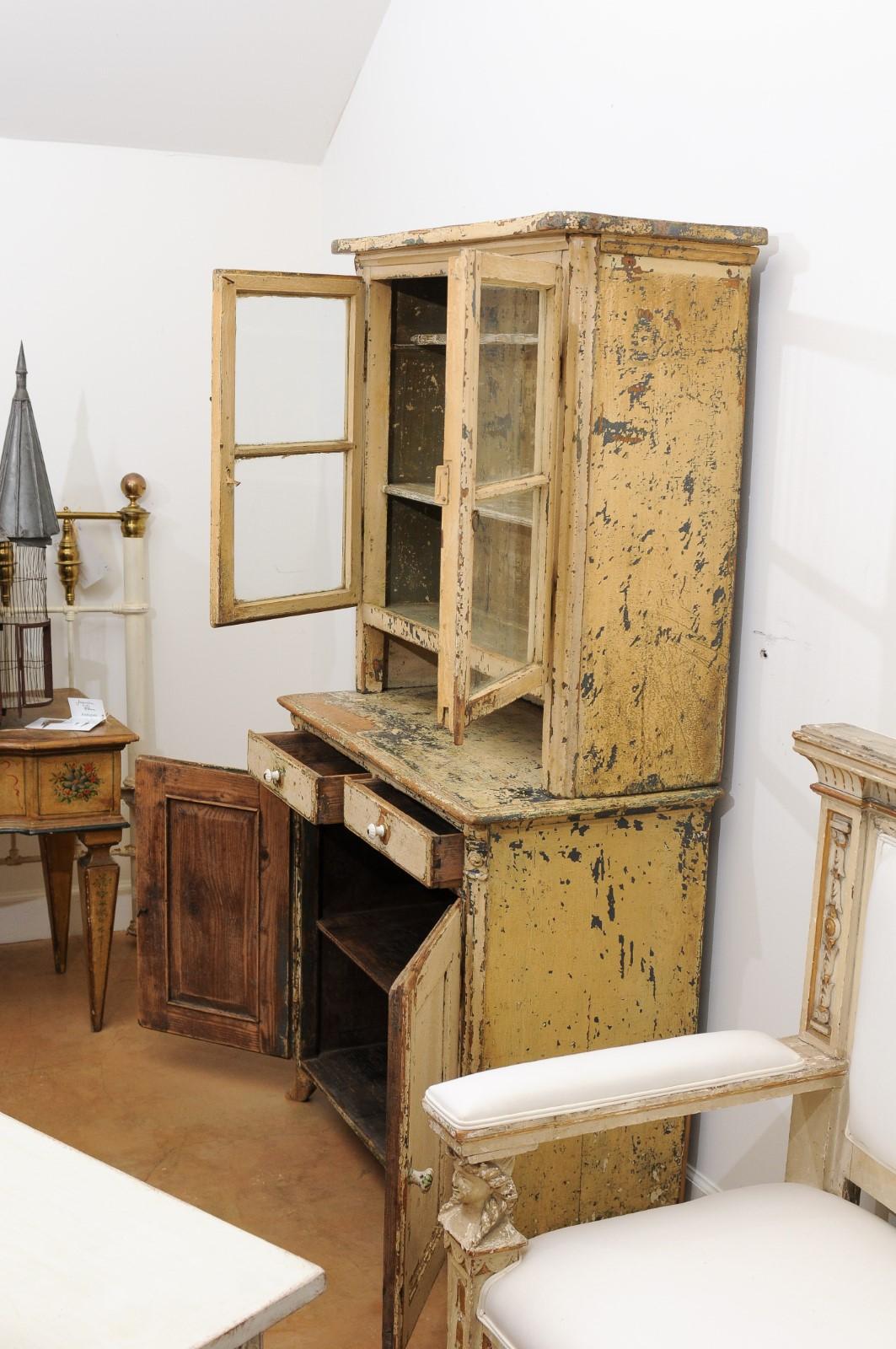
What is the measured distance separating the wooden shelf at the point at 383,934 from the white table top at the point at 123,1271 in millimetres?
1252

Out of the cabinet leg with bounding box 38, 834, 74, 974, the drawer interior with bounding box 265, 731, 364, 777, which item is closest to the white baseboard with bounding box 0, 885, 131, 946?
the cabinet leg with bounding box 38, 834, 74, 974

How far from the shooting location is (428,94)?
3.66 m

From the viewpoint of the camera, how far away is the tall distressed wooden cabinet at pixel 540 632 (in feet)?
7.54

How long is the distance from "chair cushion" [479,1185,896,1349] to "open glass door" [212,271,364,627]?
1606 mm

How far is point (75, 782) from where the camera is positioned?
3555 mm

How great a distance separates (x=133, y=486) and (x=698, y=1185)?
256 centimetres

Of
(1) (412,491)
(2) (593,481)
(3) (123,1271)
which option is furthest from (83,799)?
(3) (123,1271)

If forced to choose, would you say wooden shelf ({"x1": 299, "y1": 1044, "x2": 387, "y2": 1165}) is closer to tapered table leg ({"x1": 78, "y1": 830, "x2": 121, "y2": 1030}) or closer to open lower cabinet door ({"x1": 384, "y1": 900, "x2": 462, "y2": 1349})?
open lower cabinet door ({"x1": 384, "y1": 900, "x2": 462, "y2": 1349})

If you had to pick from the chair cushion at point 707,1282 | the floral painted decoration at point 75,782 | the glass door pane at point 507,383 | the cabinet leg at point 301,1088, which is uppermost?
the glass door pane at point 507,383

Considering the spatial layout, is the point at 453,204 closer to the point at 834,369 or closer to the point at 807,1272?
the point at 834,369

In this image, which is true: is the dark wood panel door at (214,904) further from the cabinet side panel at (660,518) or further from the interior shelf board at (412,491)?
the cabinet side panel at (660,518)

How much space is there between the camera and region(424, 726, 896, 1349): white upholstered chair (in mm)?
1662

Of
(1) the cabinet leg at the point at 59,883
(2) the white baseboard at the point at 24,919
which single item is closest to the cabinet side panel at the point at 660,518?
(1) the cabinet leg at the point at 59,883

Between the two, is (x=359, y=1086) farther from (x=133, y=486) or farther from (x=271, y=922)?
(x=133, y=486)
